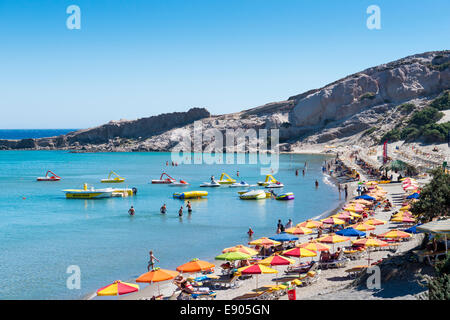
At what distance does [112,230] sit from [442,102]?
326 feet

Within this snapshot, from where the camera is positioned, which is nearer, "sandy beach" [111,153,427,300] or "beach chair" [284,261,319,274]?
"sandy beach" [111,153,427,300]

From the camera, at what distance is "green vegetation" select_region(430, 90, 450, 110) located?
108 meters

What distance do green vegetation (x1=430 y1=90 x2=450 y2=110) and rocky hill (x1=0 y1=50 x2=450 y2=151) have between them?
466 cm

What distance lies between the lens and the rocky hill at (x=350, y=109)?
122m

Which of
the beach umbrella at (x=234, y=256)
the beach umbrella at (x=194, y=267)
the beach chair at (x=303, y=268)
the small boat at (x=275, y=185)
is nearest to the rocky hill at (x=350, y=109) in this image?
the small boat at (x=275, y=185)

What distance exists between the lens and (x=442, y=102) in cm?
10975

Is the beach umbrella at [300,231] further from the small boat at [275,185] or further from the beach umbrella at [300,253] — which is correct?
the small boat at [275,185]

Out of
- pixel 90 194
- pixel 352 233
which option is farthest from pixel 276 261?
pixel 90 194

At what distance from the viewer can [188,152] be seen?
154 m

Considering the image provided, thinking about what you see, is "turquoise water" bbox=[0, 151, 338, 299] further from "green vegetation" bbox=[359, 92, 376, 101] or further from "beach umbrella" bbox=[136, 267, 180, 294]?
"green vegetation" bbox=[359, 92, 376, 101]

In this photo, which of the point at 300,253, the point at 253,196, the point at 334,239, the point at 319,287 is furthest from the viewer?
the point at 253,196

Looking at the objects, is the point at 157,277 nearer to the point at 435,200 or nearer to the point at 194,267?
the point at 194,267

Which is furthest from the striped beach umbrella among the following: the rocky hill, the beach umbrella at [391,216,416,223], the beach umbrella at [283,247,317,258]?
the rocky hill
